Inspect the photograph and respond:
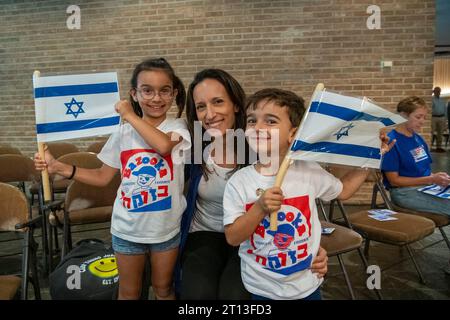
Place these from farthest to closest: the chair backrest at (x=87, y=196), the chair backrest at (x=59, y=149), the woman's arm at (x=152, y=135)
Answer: the chair backrest at (x=59, y=149) → the chair backrest at (x=87, y=196) → the woman's arm at (x=152, y=135)

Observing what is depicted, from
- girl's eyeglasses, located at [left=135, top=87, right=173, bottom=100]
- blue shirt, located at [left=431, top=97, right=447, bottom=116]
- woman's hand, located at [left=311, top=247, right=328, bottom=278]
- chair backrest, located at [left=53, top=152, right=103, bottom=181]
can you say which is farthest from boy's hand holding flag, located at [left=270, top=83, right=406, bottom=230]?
blue shirt, located at [left=431, top=97, right=447, bottom=116]

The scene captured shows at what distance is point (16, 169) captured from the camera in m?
4.08

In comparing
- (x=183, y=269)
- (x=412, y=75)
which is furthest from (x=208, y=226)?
(x=412, y=75)

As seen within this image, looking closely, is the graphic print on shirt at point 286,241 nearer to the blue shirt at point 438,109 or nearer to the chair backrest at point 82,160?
the chair backrest at point 82,160

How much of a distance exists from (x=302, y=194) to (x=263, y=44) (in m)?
4.21

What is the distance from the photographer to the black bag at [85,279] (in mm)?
2109

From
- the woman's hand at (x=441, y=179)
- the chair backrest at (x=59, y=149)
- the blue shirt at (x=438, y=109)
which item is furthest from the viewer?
the blue shirt at (x=438, y=109)

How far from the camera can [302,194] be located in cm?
142

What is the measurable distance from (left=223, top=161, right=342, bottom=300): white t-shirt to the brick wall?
12.9 feet

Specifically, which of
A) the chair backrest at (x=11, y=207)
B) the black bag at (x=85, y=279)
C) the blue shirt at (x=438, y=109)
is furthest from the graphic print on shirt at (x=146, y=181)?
the blue shirt at (x=438, y=109)

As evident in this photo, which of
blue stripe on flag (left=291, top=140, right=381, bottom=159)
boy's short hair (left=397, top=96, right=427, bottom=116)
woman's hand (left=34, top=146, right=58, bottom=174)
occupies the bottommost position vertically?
woman's hand (left=34, top=146, right=58, bottom=174)

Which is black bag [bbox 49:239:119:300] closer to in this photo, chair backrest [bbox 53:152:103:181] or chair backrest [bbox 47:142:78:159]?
chair backrest [bbox 53:152:103:181]

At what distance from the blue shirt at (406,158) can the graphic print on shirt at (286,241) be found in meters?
2.03

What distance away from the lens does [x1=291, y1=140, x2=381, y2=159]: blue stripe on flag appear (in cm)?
134
